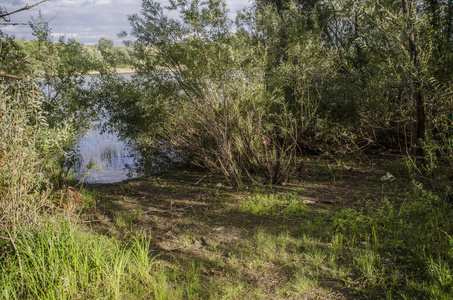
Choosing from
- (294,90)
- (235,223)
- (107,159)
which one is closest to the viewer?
(235,223)

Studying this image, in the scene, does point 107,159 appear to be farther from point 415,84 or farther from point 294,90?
point 415,84

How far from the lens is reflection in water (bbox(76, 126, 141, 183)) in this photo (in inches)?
360

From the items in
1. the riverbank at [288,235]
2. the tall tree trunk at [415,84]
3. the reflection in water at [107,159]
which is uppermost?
the tall tree trunk at [415,84]

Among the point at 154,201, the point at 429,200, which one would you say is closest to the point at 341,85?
the point at 429,200

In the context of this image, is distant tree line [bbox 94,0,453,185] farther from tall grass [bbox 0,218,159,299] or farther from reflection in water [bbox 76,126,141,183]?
tall grass [bbox 0,218,159,299]

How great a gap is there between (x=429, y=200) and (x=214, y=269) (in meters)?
3.10

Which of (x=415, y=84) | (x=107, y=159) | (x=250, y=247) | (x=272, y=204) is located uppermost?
(x=415, y=84)

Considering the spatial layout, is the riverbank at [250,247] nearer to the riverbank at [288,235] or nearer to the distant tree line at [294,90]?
the riverbank at [288,235]

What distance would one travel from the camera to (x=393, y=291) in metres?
3.05

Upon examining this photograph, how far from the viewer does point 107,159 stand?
36.7ft

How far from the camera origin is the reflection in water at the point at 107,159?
913cm

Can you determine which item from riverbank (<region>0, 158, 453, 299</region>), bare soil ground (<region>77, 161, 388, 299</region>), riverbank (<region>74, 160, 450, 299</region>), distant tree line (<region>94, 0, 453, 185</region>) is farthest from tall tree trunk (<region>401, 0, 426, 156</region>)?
bare soil ground (<region>77, 161, 388, 299</region>)

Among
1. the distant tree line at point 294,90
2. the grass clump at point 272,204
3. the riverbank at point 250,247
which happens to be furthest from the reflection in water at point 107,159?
the grass clump at point 272,204

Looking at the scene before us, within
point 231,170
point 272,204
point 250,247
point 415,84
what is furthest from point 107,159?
point 415,84
